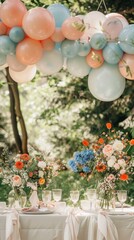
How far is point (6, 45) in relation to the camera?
4.16 meters

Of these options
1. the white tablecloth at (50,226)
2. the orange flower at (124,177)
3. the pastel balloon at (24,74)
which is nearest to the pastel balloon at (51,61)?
the pastel balloon at (24,74)

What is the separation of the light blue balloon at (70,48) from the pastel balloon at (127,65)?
367 mm

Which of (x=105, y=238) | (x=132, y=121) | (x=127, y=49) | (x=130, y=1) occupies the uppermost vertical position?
(x=130, y=1)

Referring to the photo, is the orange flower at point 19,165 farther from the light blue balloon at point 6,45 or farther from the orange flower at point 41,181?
the light blue balloon at point 6,45

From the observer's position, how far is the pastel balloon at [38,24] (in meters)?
4.06

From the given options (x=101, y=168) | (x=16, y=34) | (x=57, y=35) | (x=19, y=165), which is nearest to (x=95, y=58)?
(x=57, y=35)

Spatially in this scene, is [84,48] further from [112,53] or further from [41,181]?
[41,181]

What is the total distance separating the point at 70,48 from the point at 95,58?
21 cm

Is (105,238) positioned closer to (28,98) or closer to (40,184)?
(40,184)

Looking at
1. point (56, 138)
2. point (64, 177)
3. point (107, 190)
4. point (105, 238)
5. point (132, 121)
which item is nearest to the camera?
point (105, 238)

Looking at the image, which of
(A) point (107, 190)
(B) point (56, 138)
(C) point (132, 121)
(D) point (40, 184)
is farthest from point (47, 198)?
(B) point (56, 138)

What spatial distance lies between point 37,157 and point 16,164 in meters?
0.19

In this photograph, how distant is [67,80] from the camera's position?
8.94 meters

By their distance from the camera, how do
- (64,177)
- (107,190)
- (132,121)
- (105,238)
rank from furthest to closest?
(64,177)
(132,121)
(107,190)
(105,238)
